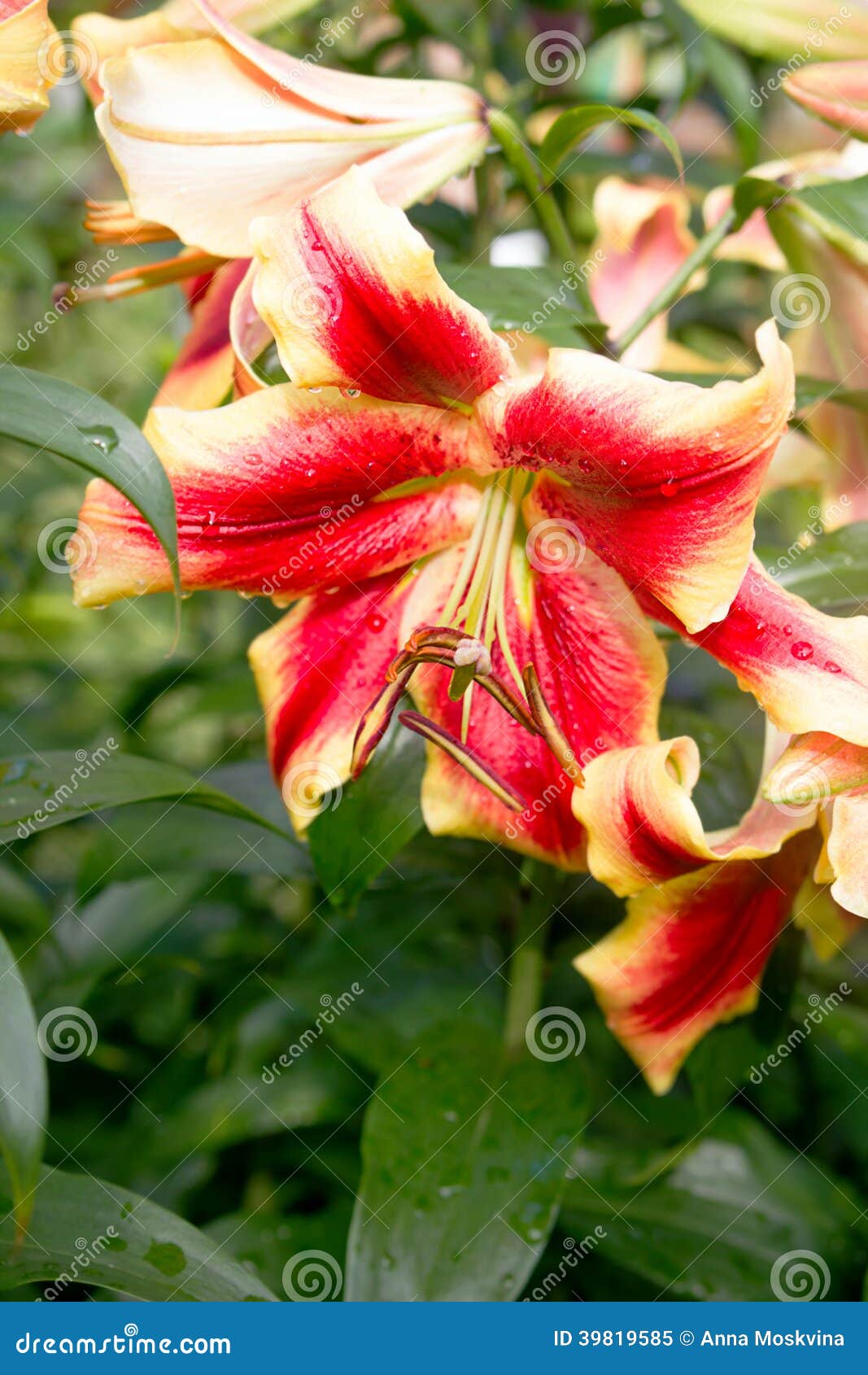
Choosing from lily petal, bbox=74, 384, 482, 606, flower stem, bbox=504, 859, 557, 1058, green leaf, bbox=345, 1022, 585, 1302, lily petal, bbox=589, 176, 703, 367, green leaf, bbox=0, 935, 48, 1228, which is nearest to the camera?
green leaf, bbox=0, 935, 48, 1228

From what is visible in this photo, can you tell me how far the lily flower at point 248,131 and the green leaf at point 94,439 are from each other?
5.4 inches

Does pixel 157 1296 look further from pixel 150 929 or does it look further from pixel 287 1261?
pixel 150 929

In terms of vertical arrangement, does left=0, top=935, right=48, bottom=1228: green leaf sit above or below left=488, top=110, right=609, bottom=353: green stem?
below

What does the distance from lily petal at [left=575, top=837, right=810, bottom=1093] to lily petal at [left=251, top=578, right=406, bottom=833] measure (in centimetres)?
16

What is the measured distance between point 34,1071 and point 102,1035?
61 centimetres

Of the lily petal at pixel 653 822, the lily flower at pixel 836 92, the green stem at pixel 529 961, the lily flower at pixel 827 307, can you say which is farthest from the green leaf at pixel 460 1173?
the lily flower at pixel 836 92

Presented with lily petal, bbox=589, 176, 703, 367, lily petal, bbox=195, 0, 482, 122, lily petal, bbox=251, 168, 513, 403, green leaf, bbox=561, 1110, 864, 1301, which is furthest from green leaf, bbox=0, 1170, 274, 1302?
lily petal, bbox=589, 176, 703, 367

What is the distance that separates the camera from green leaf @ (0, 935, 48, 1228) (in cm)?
43

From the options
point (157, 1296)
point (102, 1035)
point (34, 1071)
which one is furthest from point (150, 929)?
point (34, 1071)

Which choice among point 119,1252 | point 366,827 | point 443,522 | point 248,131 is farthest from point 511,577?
point 119,1252

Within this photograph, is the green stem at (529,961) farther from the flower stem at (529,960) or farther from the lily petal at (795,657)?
the lily petal at (795,657)

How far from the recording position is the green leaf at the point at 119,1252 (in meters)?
0.57

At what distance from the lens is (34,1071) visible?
46cm

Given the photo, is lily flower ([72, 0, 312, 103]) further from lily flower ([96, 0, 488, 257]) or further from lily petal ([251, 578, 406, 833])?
lily petal ([251, 578, 406, 833])
